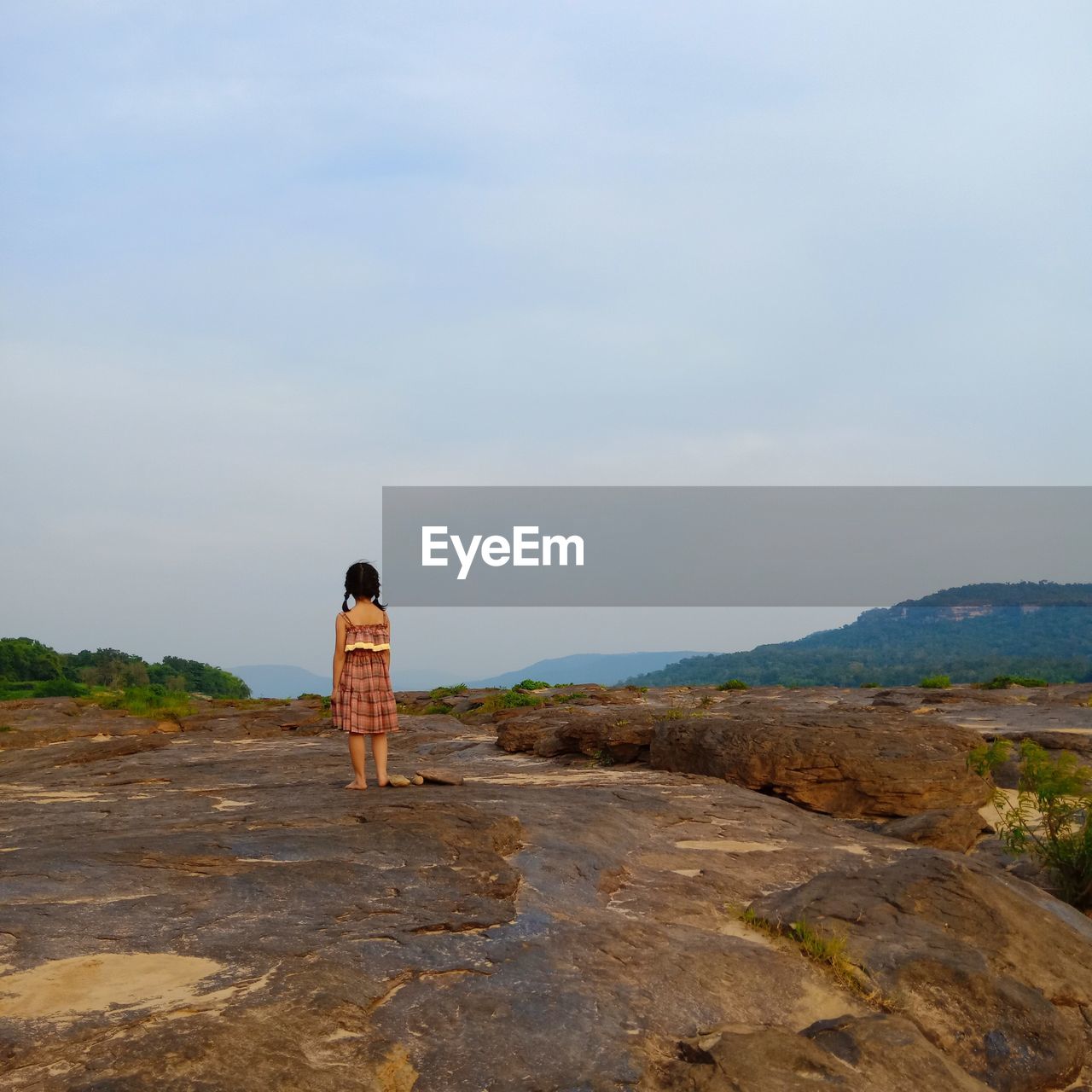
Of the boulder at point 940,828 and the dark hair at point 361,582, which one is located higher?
the dark hair at point 361,582

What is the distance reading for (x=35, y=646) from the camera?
57000 mm

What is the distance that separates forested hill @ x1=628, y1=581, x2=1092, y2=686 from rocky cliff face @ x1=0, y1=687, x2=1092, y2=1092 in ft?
205

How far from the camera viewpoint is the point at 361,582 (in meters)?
9.13

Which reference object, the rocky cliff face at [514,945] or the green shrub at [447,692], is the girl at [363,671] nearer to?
the rocky cliff face at [514,945]

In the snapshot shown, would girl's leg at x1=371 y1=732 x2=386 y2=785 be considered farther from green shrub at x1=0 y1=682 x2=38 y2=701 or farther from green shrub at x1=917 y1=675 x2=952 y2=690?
green shrub at x1=0 y1=682 x2=38 y2=701

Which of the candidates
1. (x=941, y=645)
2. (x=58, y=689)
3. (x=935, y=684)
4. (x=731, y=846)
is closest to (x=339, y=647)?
(x=731, y=846)

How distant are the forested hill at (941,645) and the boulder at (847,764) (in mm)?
58004

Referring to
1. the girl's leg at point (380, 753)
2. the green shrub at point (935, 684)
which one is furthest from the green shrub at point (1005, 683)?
the girl's leg at point (380, 753)

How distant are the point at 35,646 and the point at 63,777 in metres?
50.3

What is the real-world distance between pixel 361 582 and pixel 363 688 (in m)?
0.95

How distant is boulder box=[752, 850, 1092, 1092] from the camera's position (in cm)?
533

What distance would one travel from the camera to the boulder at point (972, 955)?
5328 mm

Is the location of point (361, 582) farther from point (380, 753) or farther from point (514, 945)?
point (514, 945)

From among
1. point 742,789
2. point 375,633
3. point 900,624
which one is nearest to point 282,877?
point 375,633
